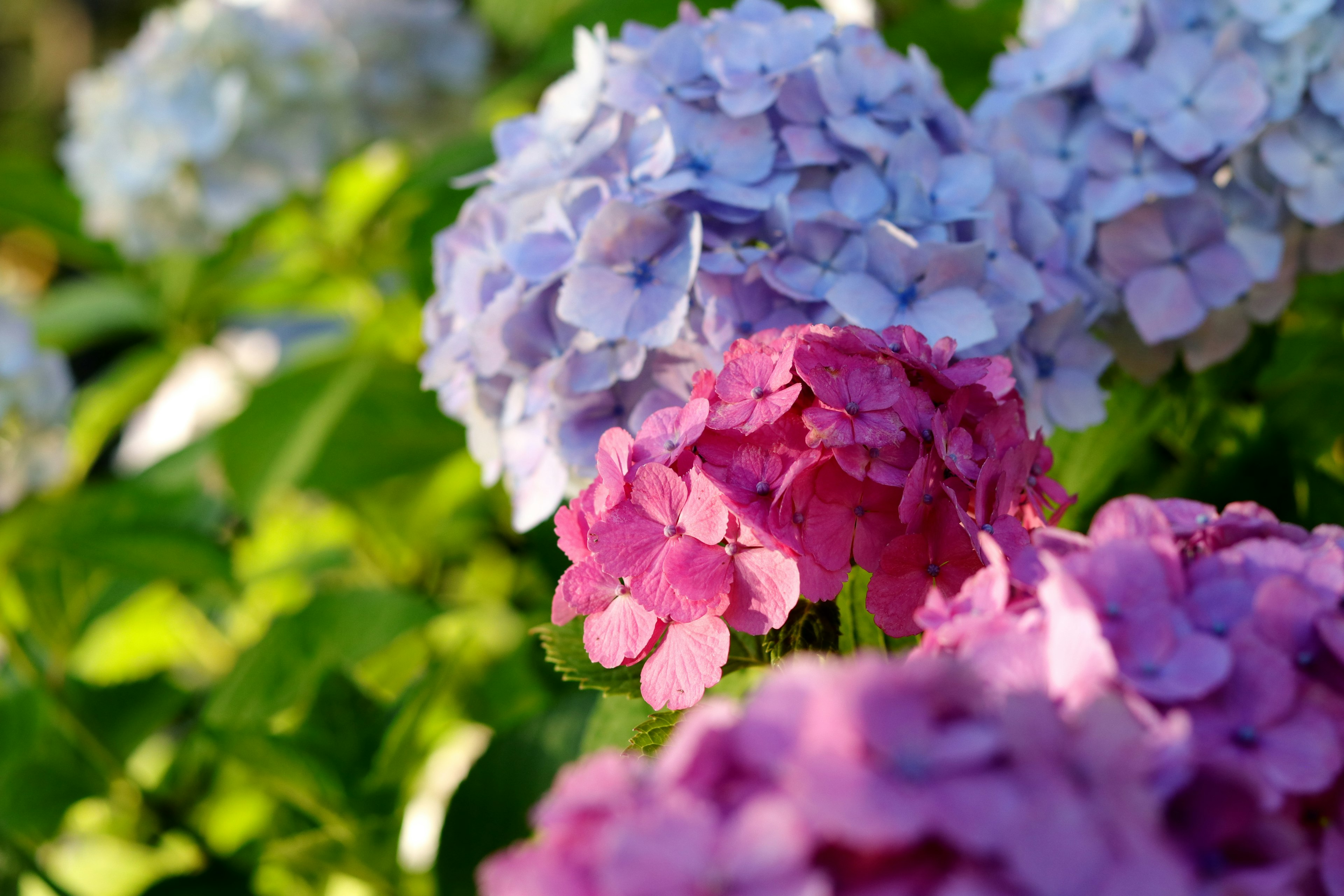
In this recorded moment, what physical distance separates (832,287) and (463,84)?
1152 mm

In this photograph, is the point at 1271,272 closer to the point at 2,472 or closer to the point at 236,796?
the point at 236,796

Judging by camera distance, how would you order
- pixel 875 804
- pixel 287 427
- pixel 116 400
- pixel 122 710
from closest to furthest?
pixel 875 804, pixel 122 710, pixel 287 427, pixel 116 400

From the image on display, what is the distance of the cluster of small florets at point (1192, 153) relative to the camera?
688 millimetres

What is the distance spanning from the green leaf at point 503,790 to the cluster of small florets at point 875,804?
17.1 inches

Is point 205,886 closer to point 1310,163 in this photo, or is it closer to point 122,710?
point 122,710

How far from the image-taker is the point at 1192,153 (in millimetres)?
683

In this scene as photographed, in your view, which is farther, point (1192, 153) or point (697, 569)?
point (1192, 153)

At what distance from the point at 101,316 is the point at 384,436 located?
1.97 ft

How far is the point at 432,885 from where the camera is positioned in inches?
31.3

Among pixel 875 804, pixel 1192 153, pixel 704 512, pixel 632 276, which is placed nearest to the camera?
pixel 875 804

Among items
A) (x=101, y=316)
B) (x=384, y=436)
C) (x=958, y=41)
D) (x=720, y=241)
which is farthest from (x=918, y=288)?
(x=101, y=316)

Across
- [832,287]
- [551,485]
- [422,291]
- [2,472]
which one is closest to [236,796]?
[2,472]

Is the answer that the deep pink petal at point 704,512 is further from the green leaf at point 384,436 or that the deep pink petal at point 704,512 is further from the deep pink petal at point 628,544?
the green leaf at point 384,436

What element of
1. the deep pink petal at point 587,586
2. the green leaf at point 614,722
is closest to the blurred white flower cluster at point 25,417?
the green leaf at point 614,722
